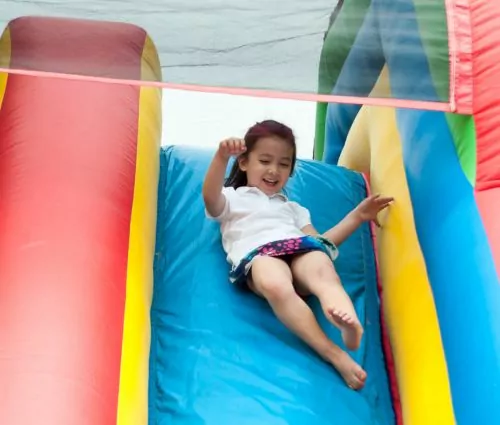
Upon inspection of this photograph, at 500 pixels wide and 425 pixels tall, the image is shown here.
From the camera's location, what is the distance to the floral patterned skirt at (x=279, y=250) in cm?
168

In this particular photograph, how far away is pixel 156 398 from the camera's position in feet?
5.06

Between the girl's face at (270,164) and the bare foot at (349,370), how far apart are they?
41 cm

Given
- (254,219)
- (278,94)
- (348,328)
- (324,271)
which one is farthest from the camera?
(254,219)

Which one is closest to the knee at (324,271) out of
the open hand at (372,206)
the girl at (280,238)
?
the girl at (280,238)

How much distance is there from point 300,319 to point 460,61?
52 cm

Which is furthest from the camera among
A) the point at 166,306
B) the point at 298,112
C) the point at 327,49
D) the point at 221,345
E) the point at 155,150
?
the point at 298,112

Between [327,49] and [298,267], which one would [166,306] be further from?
[327,49]

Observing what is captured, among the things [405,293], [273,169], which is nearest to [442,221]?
[405,293]

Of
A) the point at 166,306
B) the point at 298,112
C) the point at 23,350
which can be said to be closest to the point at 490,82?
the point at 166,306

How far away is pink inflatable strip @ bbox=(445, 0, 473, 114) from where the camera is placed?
4.84 ft

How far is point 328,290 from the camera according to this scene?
1.60 metres

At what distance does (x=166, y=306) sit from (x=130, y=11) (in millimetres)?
578

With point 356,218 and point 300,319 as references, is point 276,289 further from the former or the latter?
point 356,218

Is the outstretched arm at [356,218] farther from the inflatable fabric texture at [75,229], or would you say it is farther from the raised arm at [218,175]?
the inflatable fabric texture at [75,229]
